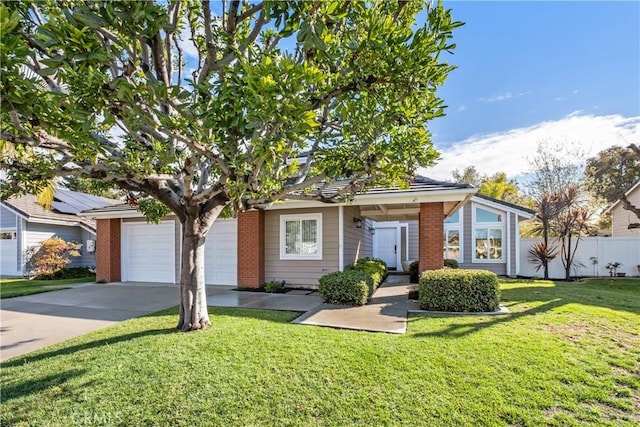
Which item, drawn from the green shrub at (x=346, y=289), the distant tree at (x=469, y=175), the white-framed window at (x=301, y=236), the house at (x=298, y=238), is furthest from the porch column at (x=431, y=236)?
the distant tree at (x=469, y=175)

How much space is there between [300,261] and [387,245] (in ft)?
31.7

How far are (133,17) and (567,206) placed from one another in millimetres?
18485

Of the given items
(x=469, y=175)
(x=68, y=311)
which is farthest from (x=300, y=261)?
(x=469, y=175)

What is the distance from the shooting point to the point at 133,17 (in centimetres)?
264

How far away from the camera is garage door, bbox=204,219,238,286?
11781mm

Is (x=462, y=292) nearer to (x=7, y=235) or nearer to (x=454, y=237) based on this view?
(x=454, y=237)

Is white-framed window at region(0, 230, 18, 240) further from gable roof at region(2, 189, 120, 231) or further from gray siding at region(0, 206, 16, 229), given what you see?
gable roof at region(2, 189, 120, 231)

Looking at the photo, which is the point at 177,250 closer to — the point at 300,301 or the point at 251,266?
the point at 251,266

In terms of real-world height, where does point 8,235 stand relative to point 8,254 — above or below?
above

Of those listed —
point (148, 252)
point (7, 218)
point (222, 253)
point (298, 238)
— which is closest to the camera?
point (298, 238)

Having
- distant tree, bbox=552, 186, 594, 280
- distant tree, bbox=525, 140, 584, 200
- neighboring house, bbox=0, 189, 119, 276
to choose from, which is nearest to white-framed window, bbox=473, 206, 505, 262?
distant tree, bbox=552, 186, 594, 280

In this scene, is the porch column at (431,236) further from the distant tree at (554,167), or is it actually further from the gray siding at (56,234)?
the gray siding at (56,234)

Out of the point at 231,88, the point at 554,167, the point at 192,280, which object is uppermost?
the point at 554,167

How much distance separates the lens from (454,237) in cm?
1653
